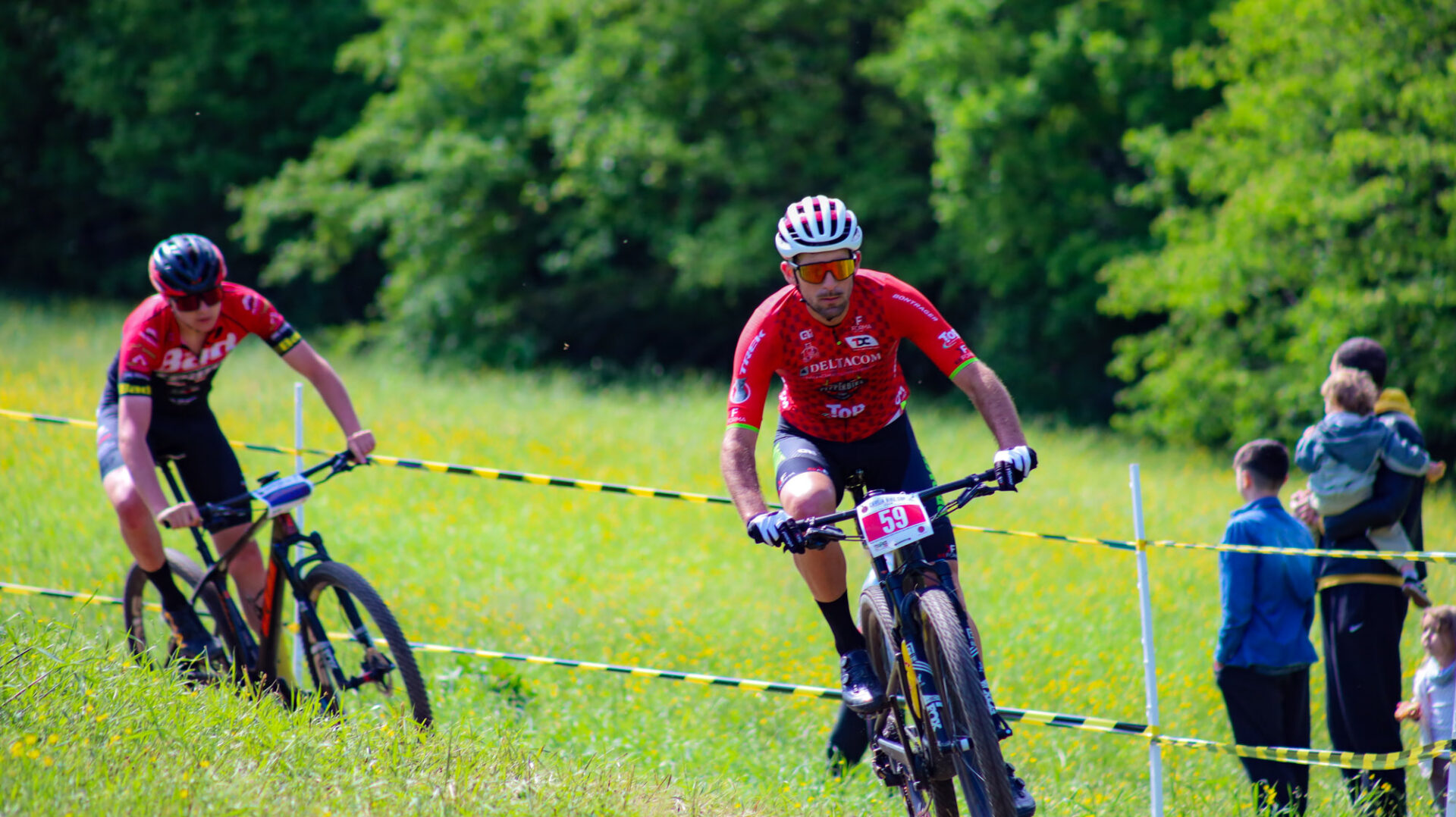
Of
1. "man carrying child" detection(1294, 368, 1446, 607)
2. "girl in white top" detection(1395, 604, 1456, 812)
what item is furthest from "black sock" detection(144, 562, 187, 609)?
"girl in white top" detection(1395, 604, 1456, 812)

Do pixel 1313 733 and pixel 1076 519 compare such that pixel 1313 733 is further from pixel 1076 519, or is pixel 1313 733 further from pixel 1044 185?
pixel 1044 185

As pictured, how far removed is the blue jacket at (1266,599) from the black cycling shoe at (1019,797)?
2.23 meters

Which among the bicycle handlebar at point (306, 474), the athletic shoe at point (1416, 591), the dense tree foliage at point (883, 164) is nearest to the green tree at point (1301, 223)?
the dense tree foliage at point (883, 164)

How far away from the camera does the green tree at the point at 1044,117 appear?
1972 centimetres

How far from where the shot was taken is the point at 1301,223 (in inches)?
643

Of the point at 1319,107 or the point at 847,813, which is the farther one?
the point at 1319,107

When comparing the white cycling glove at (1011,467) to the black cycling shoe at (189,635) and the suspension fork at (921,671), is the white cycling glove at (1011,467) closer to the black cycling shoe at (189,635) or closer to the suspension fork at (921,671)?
the suspension fork at (921,671)

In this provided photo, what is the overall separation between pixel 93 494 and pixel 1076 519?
31.0 ft

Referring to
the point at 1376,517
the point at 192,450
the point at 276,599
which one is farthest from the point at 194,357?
the point at 1376,517

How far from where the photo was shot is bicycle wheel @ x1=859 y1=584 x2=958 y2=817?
4.37 metres

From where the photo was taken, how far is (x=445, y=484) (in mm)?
12617

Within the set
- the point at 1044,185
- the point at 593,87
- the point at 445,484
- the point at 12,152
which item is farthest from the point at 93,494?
the point at 12,152

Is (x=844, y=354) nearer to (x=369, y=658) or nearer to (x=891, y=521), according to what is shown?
(x=891, y=521)

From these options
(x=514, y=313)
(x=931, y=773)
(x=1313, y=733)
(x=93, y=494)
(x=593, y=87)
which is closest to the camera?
(x=931, y=773)
